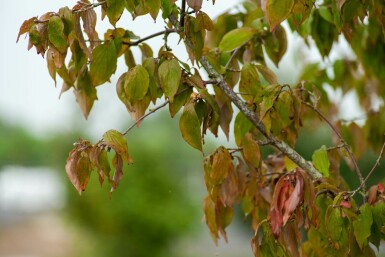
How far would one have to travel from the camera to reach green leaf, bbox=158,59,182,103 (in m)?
1.48

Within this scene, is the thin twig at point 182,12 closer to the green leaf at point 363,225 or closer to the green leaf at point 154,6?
the green leaf at point 154,6

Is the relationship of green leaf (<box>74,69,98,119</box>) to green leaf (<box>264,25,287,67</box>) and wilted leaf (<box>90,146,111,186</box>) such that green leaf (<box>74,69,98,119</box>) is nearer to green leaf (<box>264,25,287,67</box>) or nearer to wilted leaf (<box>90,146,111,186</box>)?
wilted leaf (<box>90,146,111,186</box>)

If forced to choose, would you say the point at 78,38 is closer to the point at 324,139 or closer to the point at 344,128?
the point at 344,128

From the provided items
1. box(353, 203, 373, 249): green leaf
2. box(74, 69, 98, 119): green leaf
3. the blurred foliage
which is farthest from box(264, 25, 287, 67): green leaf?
the blurred foliage

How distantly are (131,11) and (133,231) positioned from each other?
689cm

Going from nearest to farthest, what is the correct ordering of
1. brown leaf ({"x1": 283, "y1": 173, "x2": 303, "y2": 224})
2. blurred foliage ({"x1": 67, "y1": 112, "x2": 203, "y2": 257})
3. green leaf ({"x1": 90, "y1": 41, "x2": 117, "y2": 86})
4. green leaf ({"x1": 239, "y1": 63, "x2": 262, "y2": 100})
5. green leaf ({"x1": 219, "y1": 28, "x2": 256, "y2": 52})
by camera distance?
1. brown leaf ({"x1": 283, "y1": 173, "x2": 303, "y2": 224})
2. green leaf ({"x1": 90, "y1": 41, "x2": 117, "y2": 86})
3. green leaf ({"x1": 239, "y1": 63, "x2": 262, "y2": 100})
4. green leaf ({"x1": 219, "y1": 28, "x2": 256, "y2": 52})
5. blurred foliage ({"x1": 67, "y1": 112, "x2": 203, "y2": 257})

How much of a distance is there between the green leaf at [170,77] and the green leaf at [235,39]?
50 cm

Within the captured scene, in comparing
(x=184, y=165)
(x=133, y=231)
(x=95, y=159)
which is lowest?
(x=95, y=159)

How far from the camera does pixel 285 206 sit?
55.6 inches

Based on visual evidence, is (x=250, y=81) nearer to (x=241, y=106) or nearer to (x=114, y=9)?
(x=241, y=106)

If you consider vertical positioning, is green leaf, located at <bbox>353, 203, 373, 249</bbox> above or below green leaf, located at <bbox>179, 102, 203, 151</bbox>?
below

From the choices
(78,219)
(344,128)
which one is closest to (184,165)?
(78,219)

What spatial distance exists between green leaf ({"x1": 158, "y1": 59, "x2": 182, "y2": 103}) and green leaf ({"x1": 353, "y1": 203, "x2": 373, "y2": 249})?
48 cm

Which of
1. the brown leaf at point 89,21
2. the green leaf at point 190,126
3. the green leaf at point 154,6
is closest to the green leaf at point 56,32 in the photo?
the brown leaf at point 89,21
